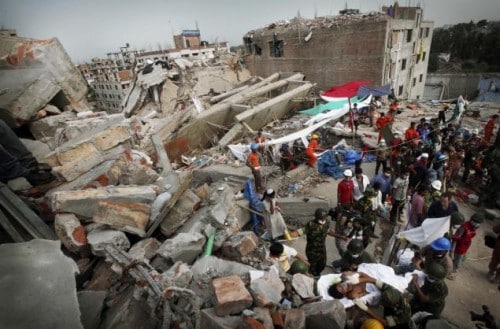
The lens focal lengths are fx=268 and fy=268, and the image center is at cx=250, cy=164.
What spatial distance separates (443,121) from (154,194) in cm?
977

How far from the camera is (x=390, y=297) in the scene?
8.48 feet

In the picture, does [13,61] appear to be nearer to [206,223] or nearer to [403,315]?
[206,223]

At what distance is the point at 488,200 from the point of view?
590cm

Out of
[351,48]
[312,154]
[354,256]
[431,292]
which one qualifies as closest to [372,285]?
[354,256]

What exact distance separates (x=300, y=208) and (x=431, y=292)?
3.09 meters

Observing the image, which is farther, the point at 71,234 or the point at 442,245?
the point at 71,234

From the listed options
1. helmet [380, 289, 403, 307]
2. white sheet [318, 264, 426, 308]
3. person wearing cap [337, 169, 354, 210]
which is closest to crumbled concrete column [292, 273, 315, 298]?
white sheet [318, 264, 426, 308]

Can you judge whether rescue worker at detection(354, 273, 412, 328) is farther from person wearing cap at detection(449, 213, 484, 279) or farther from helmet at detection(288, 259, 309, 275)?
person wearing cap at detection(449, 213, 484, 279)

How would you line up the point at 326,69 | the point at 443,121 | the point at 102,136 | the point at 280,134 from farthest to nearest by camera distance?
the point at 326,69
the point at 280,134
the point at 443,121
the point at 102,136

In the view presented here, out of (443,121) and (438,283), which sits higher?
(438,283)

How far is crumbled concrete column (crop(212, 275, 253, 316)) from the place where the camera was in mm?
2395

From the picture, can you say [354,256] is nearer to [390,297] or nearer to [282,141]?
[390,297]

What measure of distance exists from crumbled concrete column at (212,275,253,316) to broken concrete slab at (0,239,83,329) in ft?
3.72

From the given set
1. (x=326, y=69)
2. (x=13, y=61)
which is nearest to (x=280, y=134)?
(x=13, y=61)
